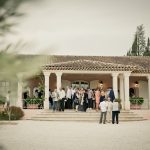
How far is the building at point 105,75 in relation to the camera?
27.2m

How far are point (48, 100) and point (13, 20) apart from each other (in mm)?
25037

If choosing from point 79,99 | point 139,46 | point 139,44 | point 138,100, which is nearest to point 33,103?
point 79,99

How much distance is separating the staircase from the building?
1.35 m

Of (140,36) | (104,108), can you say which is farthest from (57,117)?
(140,36)

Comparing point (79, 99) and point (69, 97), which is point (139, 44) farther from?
point (79, 99)

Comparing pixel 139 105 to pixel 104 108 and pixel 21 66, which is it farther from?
pixel 21 66

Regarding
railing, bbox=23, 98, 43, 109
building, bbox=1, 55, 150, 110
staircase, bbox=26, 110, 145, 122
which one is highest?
building, bbox=1, 55, 150, 110

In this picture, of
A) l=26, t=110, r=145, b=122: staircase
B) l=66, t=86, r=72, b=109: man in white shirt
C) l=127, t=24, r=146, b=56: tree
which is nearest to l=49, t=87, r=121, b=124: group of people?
l=66, t=86, r=72, b=109: man in white shirt

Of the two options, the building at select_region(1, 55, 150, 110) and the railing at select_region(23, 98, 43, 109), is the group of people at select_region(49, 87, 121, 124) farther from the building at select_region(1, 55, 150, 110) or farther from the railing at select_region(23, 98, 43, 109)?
the building at select_region(1, 55, 150, 110)

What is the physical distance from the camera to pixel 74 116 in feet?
80.8

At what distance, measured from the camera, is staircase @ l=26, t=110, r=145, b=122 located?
2427 cm

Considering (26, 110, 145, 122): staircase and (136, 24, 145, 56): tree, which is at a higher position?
(136, 24, 145, 56): tree

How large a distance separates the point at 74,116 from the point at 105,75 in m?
7.89

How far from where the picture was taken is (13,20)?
154cm
